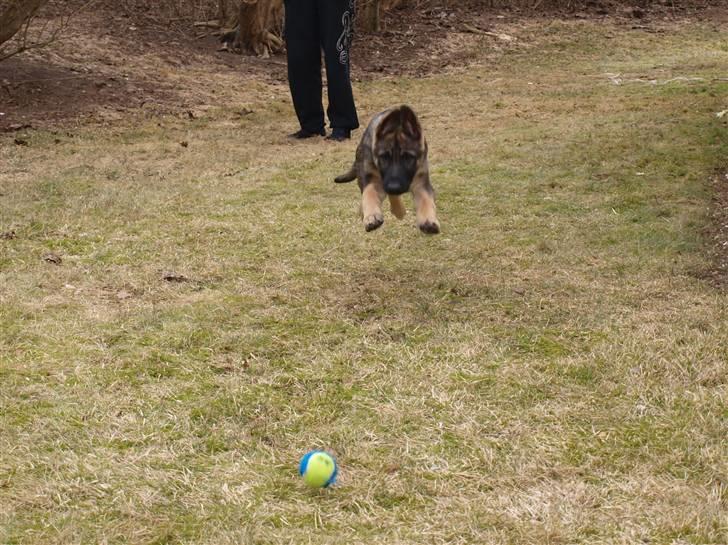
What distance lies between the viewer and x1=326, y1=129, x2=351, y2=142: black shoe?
31.3ft

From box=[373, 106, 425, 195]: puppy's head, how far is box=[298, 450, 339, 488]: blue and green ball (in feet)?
6.48

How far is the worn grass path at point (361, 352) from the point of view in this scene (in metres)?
3.13

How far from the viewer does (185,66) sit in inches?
530

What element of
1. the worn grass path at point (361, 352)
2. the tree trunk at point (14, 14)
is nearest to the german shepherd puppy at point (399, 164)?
the worn grass path at point (361, 352)

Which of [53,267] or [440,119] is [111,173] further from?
[440,119]

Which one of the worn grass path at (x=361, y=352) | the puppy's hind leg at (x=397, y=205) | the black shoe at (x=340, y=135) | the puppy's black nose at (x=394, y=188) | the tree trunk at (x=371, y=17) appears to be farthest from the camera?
the tree trunk at (x=371, y=17)

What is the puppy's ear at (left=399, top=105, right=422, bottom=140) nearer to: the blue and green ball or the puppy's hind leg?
the puppy's hind leg

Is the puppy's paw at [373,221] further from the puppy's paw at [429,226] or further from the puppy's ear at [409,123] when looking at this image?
the puppy's ear at [409,123]

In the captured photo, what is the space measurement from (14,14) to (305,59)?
136 inches

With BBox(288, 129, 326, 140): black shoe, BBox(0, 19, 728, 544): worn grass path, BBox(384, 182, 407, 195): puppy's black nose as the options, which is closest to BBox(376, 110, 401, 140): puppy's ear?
BBox(384, 182, 407, 195): puppy's black nose

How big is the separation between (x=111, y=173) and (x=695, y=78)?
Result: 837cm

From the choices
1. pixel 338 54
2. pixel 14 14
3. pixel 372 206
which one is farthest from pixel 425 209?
pixel 14 14

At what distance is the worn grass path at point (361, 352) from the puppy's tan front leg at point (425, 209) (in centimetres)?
40

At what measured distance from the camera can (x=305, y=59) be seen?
9398mm
